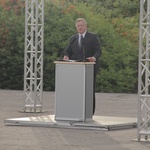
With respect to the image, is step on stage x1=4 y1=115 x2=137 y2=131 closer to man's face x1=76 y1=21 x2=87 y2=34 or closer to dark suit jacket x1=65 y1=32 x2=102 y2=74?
dark suit jacket x1=65 y1=32 x2=102 y2=74

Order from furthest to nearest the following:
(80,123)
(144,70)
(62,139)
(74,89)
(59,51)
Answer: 1. (59,51)
2. (80,123)
3. (74,89)
4. (62,139)
5. (144,70)

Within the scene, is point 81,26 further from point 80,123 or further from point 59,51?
point 59,51

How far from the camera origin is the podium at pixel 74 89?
649 inches

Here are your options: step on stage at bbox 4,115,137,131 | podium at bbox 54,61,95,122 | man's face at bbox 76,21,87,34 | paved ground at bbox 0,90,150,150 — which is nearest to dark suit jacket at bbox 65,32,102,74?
man's face at bbox 76,21,87,34

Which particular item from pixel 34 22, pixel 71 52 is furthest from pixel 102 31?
pixel 71 52

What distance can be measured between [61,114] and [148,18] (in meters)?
3.54

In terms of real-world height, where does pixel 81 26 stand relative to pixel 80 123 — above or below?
above

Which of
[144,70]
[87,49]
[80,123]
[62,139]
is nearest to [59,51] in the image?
[87,49]

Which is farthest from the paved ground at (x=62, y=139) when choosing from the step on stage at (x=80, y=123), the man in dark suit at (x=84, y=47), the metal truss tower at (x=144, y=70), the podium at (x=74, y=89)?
the man in dark suit at (x=84, y=47)

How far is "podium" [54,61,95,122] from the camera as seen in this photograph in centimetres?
1648

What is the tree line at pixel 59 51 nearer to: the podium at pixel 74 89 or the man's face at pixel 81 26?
the man's face at pixel 81 26

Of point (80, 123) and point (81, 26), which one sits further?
point (81, 26)

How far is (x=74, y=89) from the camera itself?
16.6 metres

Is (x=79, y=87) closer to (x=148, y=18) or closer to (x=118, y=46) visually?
(x=148, y=18)
